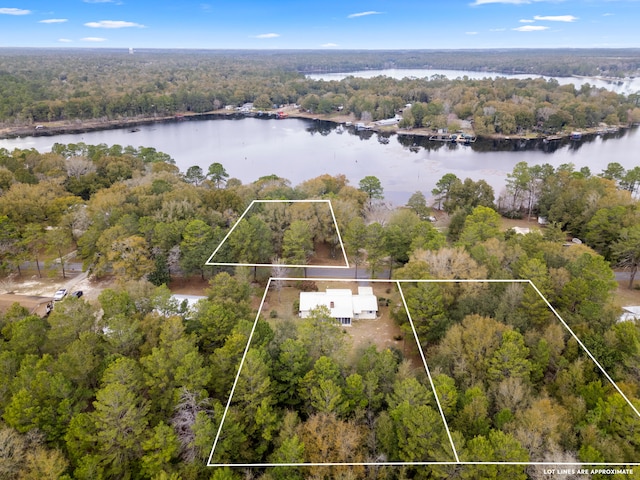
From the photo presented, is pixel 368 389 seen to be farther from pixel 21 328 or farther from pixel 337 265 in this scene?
pixel 21 328

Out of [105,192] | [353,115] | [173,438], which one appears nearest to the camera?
[173,438]

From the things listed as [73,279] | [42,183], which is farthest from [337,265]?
[42,183]

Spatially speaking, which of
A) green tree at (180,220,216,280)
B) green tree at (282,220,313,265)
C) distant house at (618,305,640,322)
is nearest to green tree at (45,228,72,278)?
green tree at (180,220,216,280)

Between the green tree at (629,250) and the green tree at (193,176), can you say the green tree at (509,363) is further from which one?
the green tree at (193,176)

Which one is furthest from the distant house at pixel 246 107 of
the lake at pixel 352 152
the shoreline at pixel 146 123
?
the lake at pixel 352 152

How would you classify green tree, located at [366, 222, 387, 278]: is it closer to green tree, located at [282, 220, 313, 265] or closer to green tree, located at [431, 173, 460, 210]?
green tree, located at [282, 220, 313, 265]

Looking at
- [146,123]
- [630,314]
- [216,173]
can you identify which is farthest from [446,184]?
[146,123]
